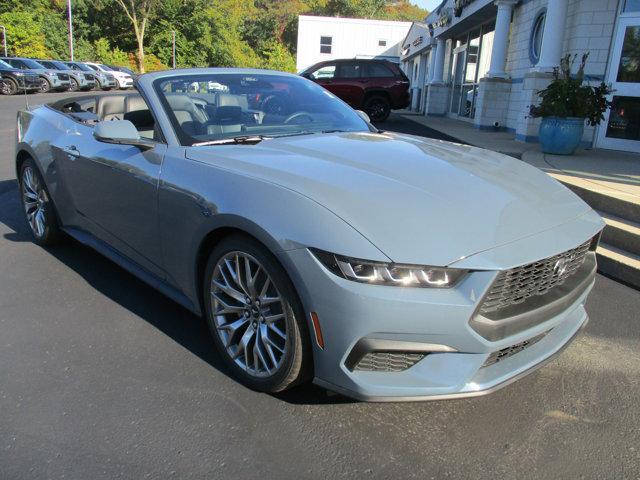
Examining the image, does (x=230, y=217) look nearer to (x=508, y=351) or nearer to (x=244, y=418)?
(x=244, y=418)

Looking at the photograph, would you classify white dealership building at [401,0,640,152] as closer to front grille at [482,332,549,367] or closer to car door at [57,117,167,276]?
front grille at [482,332,549,367]

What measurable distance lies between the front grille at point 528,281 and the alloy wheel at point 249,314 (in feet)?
2.79

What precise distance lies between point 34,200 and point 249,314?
9.91 ft

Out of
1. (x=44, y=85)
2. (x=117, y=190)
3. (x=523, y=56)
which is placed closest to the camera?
(x=117, y=190)

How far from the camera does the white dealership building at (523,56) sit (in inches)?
379

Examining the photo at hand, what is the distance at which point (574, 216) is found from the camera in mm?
2629

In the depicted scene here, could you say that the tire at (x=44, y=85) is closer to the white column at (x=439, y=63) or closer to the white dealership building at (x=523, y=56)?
the white dealership building at (x=523, y=56)

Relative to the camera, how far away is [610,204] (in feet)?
17.5

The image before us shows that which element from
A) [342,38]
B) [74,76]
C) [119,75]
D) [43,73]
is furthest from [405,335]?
[342,38]

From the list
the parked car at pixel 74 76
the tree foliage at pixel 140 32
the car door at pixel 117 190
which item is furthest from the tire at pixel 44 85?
the car door at pixel 117 190

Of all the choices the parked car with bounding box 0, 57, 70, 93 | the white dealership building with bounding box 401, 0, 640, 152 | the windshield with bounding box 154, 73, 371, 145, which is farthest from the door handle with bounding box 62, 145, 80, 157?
the parked car with bounding box 0, 57, 70, 93

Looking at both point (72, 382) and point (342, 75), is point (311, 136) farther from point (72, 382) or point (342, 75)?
point (342, 75)

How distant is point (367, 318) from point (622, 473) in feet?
3.92

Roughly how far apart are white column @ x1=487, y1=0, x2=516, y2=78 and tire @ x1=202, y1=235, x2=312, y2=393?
1380 cm
